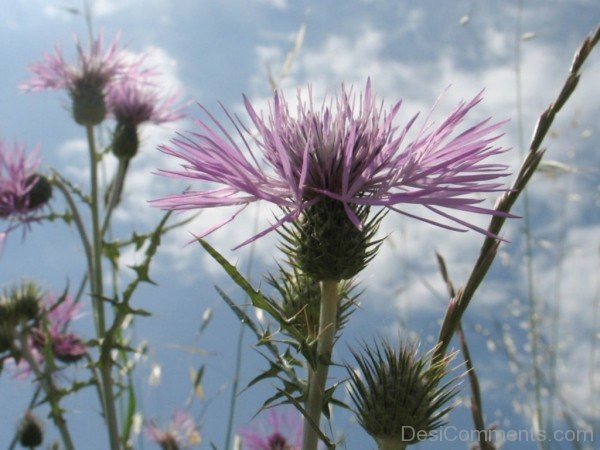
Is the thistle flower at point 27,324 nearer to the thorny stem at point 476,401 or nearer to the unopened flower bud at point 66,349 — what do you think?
the unopened flower bud at point 66,349

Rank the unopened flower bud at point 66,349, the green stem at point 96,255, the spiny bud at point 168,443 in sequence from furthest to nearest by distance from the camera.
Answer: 1. the unopened flower bud at point 66,349
2. the spiny bud at point 168,443
3. the green stem at point 96,255

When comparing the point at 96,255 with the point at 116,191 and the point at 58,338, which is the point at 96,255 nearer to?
the point at 116,191

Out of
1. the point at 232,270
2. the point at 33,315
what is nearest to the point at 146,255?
the point at 33,315

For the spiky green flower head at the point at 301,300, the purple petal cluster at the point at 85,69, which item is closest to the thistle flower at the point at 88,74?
the purple petal cluster at the point at 85,69

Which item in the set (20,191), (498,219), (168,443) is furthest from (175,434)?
(498,219)

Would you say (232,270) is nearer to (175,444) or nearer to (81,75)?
(175,444)

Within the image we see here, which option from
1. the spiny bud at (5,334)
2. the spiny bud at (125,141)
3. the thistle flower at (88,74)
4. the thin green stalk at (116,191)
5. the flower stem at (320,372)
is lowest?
the flower stem at (320,372)
